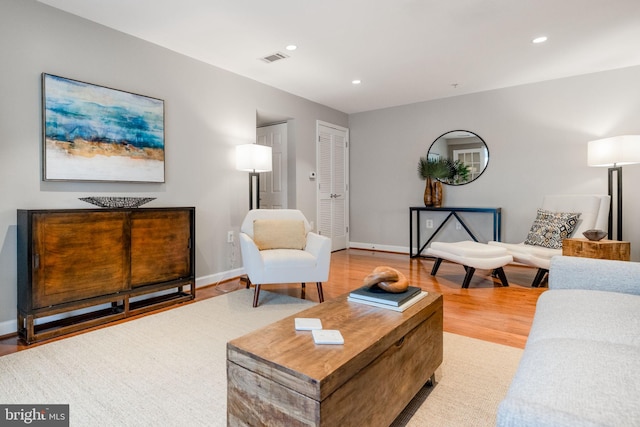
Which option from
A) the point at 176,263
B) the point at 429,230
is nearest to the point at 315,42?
the point at 176,263

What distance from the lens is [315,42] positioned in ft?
10.2

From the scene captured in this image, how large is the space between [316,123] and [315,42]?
2.03 m

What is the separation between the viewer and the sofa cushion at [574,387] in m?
0.67

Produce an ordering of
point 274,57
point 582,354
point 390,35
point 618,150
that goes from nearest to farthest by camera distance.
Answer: point 582,354 < point 390,35 < point 618,150 < point 274,57

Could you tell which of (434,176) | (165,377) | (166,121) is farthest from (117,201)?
(434,176)

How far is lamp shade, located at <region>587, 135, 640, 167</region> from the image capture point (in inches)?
129

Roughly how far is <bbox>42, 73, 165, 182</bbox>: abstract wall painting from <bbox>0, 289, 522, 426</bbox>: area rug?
47.4 inches

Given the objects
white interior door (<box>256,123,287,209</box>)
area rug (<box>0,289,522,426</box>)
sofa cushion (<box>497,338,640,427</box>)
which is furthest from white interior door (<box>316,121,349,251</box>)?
sofa cushion (<box>497,338,640,427</box>)

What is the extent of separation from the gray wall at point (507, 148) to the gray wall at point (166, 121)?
1.25 meters

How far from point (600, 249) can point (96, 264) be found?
4.03m

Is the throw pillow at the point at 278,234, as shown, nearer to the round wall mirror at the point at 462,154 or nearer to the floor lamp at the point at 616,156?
the round wall mirror at the point at 462,154

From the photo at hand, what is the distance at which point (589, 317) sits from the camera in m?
1.22

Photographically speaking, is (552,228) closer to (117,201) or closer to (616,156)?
(616,156)

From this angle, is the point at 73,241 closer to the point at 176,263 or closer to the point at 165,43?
the point at 176,263
